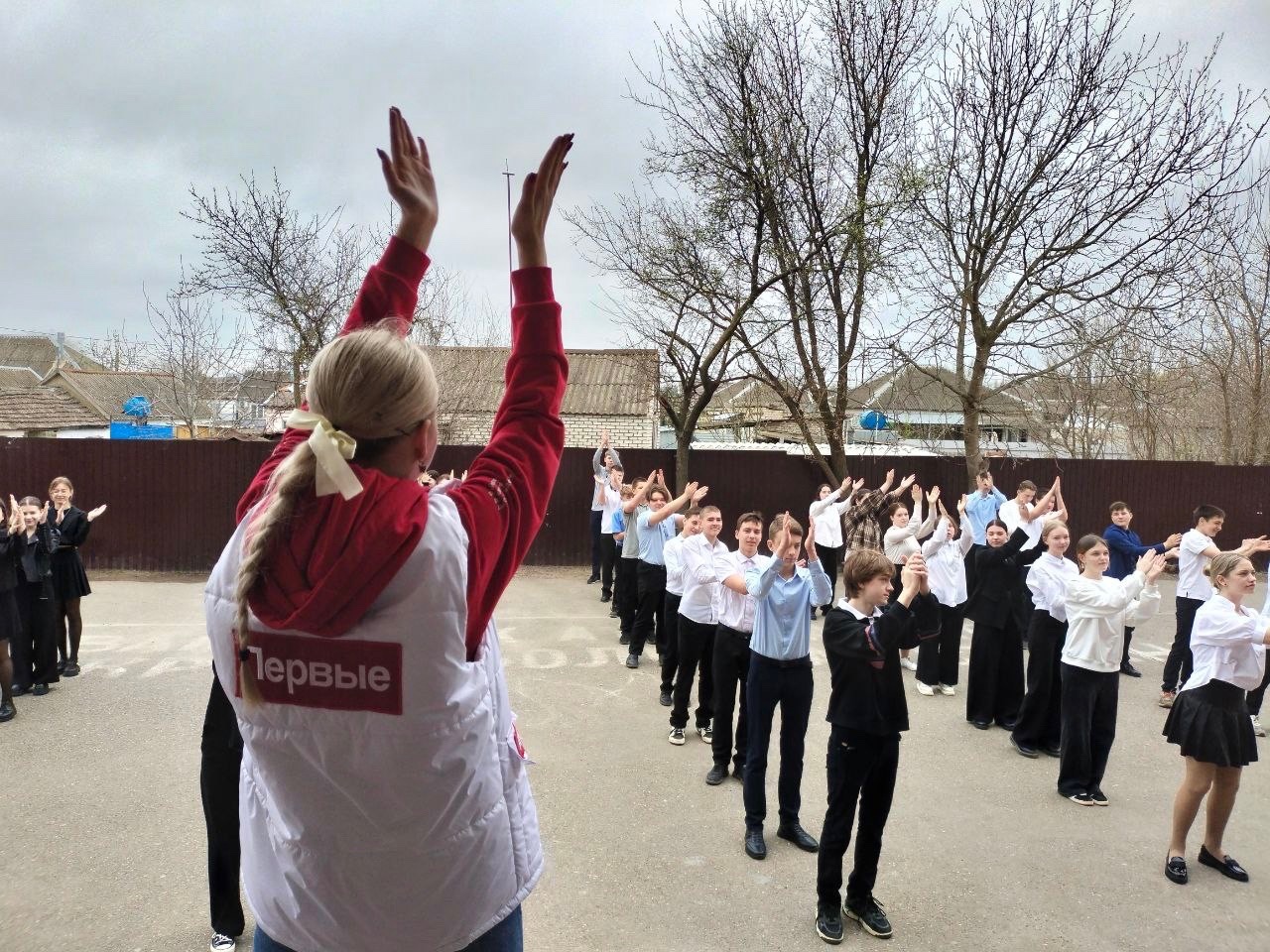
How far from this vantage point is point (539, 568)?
51.2 ft

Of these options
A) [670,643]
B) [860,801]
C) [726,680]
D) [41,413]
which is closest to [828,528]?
[670,643]

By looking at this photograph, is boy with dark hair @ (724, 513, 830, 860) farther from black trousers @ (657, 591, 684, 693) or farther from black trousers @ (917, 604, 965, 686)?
black trousers @ (917, 604, 965, 686)

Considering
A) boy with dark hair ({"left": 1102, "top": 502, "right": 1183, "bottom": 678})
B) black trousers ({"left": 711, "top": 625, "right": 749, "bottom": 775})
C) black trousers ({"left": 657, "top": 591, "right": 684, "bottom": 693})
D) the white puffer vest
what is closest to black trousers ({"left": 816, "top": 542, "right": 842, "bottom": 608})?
boy with dark hair ({"left": 1102, "top": 502, "right": 1183, "bottom": 678})

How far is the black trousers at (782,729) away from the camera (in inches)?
197

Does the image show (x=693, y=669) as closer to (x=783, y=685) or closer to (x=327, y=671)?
(x=783, y=685)

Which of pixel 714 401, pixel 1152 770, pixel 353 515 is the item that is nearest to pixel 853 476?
pixel 714 401

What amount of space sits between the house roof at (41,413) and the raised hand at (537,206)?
23.4 metres

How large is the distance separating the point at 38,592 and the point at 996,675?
9.00 m

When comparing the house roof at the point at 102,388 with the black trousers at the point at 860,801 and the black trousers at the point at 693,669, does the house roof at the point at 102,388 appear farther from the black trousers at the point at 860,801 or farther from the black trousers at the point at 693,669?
the black trousers at the point at 860,801

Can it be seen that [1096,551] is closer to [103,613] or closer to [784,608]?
[784,608]

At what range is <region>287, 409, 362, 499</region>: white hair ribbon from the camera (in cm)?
114

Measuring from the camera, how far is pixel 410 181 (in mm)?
1618

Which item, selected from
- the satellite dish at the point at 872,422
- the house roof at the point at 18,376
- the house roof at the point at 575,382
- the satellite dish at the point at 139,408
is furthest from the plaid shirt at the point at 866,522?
the house roof at the point at 18,376

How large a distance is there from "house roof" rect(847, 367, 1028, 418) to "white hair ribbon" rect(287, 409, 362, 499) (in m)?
15.5
